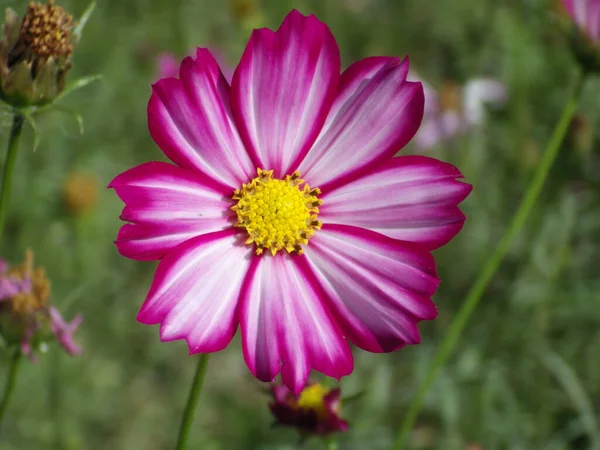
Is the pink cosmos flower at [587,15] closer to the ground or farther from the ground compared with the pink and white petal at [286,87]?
farther from the ground

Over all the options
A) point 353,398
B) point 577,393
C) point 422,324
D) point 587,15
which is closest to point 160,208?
point 353,398

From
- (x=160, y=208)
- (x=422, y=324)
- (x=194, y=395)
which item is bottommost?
(x=194, y=395)

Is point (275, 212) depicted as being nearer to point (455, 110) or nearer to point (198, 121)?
point (198, 121)

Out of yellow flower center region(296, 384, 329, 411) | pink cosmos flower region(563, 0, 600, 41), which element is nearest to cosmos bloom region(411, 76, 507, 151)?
pink cosmos flower region(563, 0, 600, 41)

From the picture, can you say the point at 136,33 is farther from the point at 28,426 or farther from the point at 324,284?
the point at 324,284

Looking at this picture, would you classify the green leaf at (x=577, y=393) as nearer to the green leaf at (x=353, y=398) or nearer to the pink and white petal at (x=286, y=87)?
the green leaf at (x=353, y=398)

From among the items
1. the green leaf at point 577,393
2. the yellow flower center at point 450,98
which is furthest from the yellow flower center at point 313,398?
the yellow flower center at point 450,98
